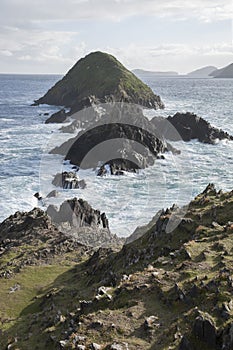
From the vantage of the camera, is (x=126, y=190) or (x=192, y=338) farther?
(x=126, y=190)

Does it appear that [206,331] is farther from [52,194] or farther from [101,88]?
[101,88]

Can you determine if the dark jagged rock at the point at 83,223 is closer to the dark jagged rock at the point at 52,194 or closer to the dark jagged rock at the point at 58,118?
the dark jagged rock at the point at 52,194

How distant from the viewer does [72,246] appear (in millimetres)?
41250

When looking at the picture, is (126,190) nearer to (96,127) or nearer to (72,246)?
(72,246)

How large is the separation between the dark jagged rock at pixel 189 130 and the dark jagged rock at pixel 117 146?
32.3ft

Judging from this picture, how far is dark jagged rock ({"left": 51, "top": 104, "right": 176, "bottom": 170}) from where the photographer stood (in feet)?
240

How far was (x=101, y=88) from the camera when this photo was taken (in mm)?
159500

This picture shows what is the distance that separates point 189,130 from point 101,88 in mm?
69064

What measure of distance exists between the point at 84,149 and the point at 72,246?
3856cm

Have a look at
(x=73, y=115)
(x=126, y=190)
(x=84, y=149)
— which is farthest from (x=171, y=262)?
(x=73, y=115)

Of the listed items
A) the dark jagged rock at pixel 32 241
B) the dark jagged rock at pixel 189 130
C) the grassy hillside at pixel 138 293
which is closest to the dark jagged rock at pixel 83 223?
the dark jagged rock at pixel 32 241

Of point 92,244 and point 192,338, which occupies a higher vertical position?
point 192,338

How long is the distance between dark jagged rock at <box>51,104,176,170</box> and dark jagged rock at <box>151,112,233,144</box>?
9838 mm

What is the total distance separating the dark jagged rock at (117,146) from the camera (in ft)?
240
